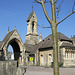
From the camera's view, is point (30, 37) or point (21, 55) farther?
point (30, 37)

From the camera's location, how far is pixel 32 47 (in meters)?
40.1

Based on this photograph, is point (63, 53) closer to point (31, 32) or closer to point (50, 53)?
point (50, 53)

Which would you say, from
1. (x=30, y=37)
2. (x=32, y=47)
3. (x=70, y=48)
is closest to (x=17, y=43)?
(x=32, y=47)

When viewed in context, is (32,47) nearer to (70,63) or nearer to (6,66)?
(70,63)

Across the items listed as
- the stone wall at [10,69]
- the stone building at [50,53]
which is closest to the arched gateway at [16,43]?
the stone building at [50,53]

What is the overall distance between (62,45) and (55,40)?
24.8 metres

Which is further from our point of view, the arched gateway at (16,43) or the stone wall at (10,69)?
the arched gateway at (16,43)

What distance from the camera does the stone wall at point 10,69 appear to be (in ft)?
16.6

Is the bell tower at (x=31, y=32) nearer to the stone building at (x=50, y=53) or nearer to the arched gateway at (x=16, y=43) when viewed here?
the stone building at (x=50, y=53)

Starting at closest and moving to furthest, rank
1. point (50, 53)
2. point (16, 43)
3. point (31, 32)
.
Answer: point (50, 53) < point (16, 43) < point (31, 32)

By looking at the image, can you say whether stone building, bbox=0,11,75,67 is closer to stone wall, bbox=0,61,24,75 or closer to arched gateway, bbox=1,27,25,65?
arched gateway, bbox=1,27,25,65

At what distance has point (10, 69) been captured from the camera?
202 inches

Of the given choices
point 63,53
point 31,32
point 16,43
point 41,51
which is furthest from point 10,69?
point 31,32

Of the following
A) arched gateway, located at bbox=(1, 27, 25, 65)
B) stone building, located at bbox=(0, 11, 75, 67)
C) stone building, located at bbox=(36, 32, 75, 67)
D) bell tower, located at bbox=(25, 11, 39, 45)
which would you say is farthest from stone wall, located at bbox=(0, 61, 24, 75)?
bell tower, located at bbox=(25, 11, 39, 45)
